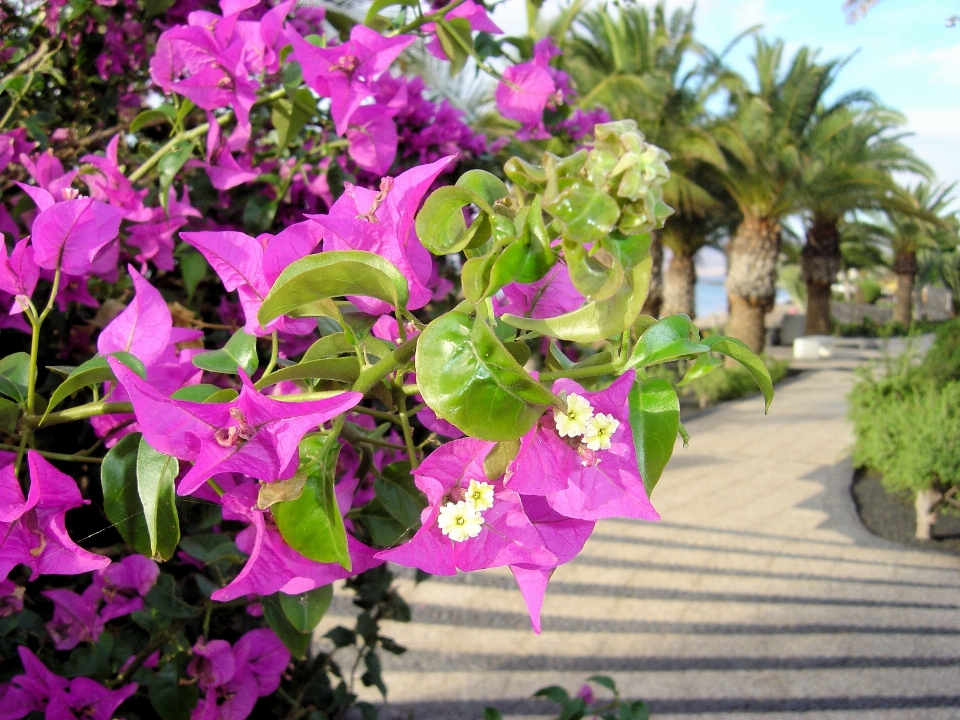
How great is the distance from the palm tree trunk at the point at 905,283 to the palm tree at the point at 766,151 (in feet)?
14.0

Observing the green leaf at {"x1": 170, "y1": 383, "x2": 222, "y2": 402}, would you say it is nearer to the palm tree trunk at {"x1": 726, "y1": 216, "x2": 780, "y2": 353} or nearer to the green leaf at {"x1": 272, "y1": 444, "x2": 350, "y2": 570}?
the green leaf at {"x1": 272, "y1": 444, "x2": 350, "y2": 570}

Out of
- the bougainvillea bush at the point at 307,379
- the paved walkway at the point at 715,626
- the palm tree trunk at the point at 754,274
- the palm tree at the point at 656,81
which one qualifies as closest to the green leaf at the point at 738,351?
the bougainvillea bush at the point at 307,379

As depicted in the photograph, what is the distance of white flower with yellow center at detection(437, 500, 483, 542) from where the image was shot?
0.25 metres

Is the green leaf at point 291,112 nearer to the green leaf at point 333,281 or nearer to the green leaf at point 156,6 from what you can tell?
the green leaf at point 156,6

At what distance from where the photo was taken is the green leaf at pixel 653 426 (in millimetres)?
255

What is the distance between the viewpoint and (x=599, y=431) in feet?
0.76

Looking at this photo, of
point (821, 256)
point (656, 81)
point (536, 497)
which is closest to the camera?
point (536, 497)

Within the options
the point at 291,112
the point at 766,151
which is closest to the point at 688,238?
the point at 766,151

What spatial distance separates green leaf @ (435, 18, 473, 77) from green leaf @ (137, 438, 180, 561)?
0.42 meters

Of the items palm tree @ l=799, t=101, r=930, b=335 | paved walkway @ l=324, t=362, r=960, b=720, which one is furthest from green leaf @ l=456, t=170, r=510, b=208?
palm tree @ l=799, t=101, r=930, b=335

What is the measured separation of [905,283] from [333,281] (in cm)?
1213

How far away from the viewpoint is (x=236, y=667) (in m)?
0.55

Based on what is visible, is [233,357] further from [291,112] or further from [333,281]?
[291,112]

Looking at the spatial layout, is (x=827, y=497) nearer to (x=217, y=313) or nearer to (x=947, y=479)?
(x=947, y=479)
